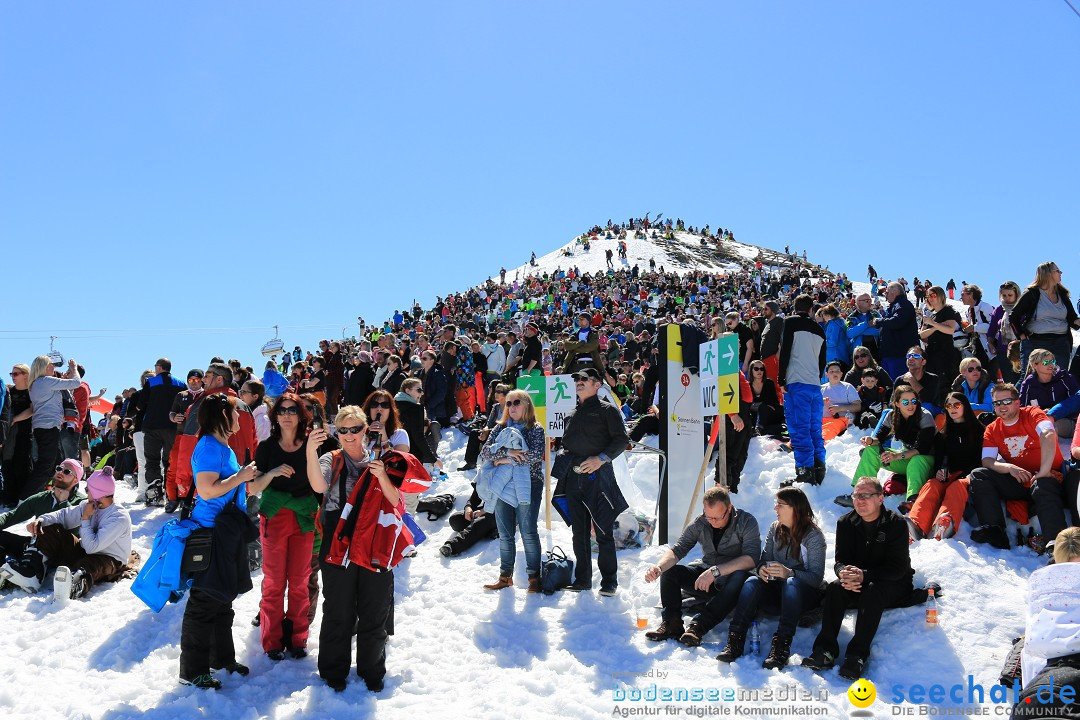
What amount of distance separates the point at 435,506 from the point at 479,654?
3755 mm

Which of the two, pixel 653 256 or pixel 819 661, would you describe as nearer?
pixel 819 661

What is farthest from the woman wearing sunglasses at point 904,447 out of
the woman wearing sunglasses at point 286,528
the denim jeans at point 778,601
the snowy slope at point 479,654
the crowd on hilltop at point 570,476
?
the woman wearing sunglasses at point 286,528

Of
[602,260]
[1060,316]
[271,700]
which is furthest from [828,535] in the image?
[602,260]

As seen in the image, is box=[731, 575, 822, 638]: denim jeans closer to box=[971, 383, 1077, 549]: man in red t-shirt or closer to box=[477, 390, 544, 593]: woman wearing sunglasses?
box=[971, 383, 1077, 549]: man in red t-shirt

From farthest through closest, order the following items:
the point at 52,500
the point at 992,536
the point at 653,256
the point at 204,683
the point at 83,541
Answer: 1. the point at 653,256
2. the point at 52,500
3. the point at 83,541
4. the point at 992,536
5. the point at 204,683

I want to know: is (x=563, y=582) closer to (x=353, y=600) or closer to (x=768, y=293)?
(x=353, y=600)

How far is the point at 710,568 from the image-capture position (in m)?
5.91

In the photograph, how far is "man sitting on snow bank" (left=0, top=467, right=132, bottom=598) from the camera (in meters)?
7.12

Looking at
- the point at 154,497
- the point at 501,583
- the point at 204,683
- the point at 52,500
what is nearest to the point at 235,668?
the point at 204,683

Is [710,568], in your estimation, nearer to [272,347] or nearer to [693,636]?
[693,636]

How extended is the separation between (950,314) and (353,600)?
771 cm

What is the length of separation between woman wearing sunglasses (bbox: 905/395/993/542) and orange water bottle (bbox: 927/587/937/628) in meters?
1.01

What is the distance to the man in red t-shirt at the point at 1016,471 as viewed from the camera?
629cm

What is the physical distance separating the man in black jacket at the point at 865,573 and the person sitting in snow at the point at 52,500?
7.24 meters
